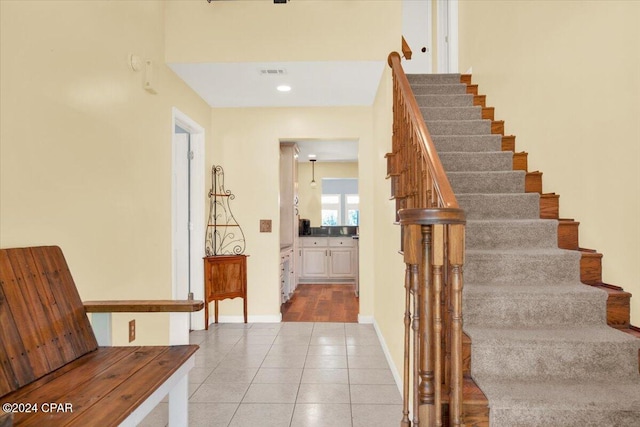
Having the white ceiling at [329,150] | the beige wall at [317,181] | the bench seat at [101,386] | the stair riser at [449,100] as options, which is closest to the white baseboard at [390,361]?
the bench seat at [101,386]

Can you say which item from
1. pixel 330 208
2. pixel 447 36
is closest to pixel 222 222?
pixel 447 36

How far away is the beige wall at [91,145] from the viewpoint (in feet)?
5.71

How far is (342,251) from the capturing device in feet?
24.5

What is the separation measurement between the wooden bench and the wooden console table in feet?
7.43

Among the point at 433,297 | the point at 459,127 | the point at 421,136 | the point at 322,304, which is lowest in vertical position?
the point at 322,304

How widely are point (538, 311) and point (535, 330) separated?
0.12 meters

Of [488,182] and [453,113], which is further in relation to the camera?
[453,113]

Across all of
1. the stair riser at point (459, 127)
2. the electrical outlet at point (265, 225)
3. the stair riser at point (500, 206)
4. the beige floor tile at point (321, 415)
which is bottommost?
the beige floor tile at point (321, 415)

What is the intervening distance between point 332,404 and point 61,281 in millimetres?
1700

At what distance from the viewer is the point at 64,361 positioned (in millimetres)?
1611

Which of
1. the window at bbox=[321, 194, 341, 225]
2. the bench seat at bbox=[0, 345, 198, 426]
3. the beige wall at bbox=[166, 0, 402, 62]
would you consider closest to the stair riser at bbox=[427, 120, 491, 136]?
the beige wall at bbox=[166, 0, 402, 62]

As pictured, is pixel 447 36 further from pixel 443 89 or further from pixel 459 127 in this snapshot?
pixel 459 127

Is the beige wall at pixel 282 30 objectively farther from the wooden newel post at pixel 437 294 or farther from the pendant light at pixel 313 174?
the pendant light at pixel 313 174

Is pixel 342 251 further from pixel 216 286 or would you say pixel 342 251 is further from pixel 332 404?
pixel 332 404
